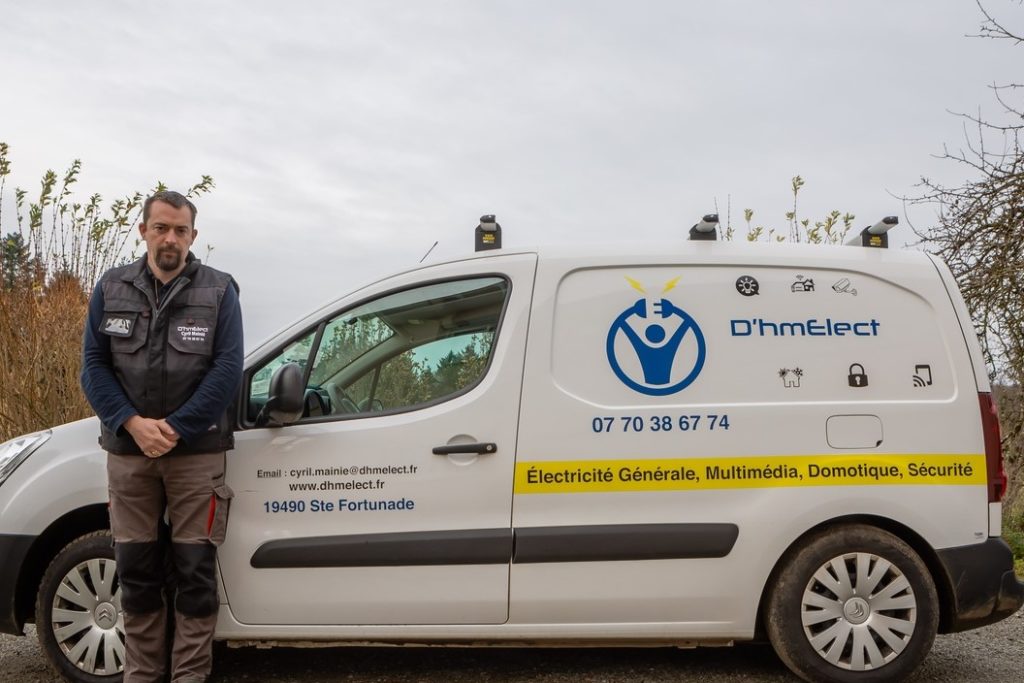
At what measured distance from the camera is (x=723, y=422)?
382cm

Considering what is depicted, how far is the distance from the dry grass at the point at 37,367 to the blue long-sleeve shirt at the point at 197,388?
3.91 m

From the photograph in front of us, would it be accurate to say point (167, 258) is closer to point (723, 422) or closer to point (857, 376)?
point (723, 422)

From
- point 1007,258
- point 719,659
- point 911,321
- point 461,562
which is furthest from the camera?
point 1007,258

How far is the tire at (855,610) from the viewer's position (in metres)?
3.79

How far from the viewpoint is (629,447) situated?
3.79 m

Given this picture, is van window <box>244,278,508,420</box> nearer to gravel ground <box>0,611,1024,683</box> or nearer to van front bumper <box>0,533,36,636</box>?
van front bumper <box>0,533,36,636</box>

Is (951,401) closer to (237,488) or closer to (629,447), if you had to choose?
(629,447)

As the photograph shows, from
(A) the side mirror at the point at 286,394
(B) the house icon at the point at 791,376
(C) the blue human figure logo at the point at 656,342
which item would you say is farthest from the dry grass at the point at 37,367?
(B) the house icon at the point at 791,376

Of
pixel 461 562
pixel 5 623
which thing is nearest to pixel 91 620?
pixel 5 623

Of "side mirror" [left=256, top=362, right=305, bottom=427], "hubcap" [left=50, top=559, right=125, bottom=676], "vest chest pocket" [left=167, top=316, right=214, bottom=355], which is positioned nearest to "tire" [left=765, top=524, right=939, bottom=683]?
"side mirror" [left=256, top=362, right=305, bottom=427]

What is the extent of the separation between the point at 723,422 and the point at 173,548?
2.24 m

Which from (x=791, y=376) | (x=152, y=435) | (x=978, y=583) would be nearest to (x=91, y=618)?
(x=152, y=435)

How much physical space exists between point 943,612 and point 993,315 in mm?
4535

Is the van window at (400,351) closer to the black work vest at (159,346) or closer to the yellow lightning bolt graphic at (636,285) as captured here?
the black work vest at (159,346)
